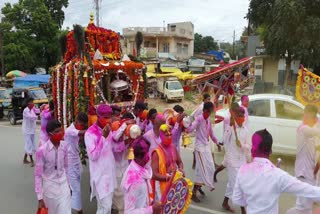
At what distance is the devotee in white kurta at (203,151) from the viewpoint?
634 centimetres

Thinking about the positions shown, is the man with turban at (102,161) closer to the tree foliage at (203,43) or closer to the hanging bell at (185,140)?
the hanging bell at (185,140)

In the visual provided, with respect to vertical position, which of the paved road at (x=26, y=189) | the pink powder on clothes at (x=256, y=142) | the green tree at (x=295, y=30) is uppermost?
the green tree at (x=295, y=30)

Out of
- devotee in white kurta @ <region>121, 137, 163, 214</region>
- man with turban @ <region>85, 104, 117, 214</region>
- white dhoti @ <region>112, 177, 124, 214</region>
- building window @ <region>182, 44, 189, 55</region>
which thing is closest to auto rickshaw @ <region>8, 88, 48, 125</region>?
white dhoti @ <region>112, 177, 124, 214</region>

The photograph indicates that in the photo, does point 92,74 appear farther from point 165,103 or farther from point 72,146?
point 165,103

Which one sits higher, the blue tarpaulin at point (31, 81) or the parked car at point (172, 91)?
the blue tarpaulin at point (31, 81)

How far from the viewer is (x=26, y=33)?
32375 millimetres

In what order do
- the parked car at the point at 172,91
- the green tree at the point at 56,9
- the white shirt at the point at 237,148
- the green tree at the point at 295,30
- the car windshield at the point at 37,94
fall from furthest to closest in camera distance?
the green tree at the point at 56,9 → the parked car at the point at 172,91 → the green tree at the point at 295,30 → the car windshield at the point at 37,94 → the white shirt at the point at 237,148

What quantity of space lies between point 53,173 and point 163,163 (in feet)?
4.38

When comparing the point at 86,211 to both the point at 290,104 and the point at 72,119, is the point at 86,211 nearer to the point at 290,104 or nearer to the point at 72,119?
the point at 72,119

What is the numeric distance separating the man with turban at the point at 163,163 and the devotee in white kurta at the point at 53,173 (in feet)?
3.66

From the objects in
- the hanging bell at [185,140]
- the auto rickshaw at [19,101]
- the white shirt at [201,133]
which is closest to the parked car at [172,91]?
the auto rickshaw at [19,101]

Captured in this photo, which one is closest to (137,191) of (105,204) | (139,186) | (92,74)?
(139,186)

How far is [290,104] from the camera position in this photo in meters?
8.80

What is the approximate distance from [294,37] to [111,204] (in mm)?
17123
